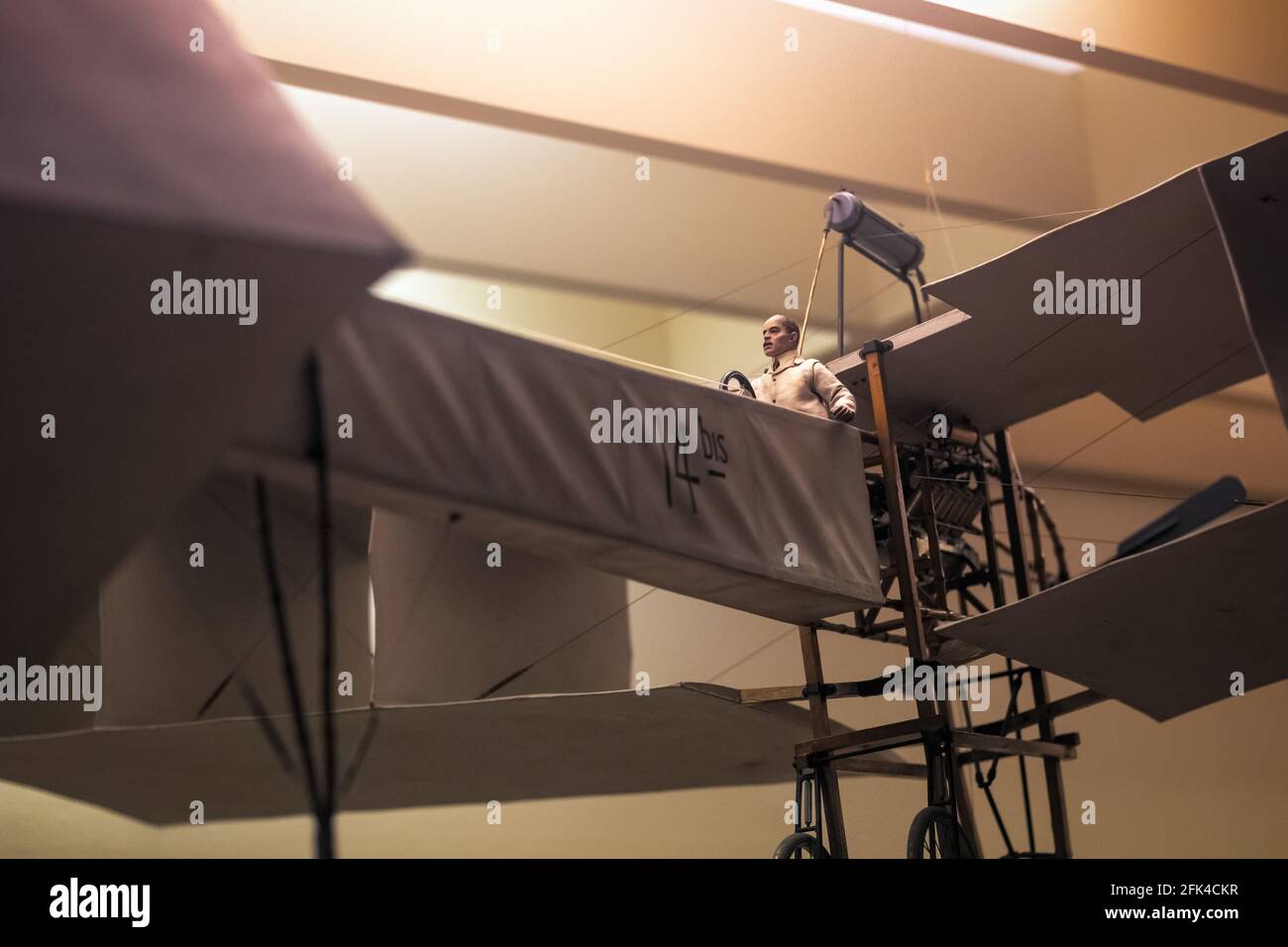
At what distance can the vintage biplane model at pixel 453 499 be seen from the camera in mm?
3043

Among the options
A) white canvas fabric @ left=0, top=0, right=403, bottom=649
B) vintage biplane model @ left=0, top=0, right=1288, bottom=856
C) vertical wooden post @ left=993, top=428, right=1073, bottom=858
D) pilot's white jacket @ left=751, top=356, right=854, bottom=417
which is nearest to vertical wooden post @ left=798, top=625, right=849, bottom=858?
vintage biplane model @ left=0, top=0, right=1288, bottom=856

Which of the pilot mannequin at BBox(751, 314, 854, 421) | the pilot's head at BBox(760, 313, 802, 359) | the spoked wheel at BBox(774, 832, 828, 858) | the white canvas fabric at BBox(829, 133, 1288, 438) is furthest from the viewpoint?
the pilot's head at BBox(760, 313, 802, 359)

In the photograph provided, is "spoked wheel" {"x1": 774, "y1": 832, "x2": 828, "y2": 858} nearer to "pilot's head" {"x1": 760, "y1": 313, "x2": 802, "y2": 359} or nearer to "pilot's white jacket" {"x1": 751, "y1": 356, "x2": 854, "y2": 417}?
"pilot's white jacket" {"x1": 751, "y1": 356, "x2": 854, "y2": 417}

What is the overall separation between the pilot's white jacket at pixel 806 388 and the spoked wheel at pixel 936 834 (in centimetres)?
197

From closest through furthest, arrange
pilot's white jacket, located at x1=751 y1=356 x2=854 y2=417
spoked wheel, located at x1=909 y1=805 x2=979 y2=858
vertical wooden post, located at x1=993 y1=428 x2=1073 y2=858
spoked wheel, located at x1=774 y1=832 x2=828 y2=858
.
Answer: spoked wheel, located at x1=909 y1=805 x2=979 y2=858, spoked wheel, located at x1=774 y1=832 x2=828 y2=858, pilot's white jacket, located at x1=751 y1=356 x2=854 y2=417, vertical wooden post, located at x1=993 y1=428 x2=1073 y2=858

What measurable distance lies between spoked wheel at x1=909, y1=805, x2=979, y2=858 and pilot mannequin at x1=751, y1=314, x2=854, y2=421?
6.26 ft

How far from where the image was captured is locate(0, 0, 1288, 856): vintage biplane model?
304 centimetres

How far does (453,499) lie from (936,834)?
2.96m

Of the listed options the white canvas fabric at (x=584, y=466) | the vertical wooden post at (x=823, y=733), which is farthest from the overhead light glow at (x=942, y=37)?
the vertical wooden post at (x=823, y=733)

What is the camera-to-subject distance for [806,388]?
704 cm

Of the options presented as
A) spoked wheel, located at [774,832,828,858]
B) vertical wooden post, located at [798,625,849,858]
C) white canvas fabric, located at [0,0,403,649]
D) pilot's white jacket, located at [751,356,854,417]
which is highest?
pilot's white jacket, located at [751,356,854,417]

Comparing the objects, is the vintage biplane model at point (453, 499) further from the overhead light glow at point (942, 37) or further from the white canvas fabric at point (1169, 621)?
the overhead light glow at point (942, 37)
